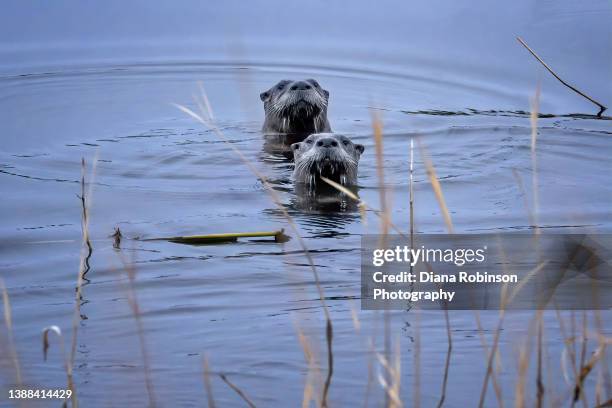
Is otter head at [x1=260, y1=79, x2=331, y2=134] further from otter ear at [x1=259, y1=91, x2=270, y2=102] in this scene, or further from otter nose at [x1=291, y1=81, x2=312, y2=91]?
otter ear at [x1=259, y1=91, x2=270, y2=102]

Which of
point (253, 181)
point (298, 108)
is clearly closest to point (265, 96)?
point (298, 108)

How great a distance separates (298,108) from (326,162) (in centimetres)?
250


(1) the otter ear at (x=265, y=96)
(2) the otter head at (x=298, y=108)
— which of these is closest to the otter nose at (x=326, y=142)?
(2) the otter head at (x=298, y=108)

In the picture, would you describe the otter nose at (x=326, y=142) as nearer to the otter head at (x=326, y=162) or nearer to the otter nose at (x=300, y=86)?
the otter head at (x=326, y=162)

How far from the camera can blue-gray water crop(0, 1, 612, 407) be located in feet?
16.9

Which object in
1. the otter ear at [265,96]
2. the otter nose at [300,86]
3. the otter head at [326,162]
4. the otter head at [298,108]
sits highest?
the otter ear at [265,96]

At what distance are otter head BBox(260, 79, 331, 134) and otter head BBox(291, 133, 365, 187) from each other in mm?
1963

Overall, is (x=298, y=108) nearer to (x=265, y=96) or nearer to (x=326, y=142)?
(x=265, y=96)

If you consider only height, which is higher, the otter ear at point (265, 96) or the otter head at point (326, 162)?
the otter ear at point (265, 96)

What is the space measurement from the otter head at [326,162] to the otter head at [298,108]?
1.96 m

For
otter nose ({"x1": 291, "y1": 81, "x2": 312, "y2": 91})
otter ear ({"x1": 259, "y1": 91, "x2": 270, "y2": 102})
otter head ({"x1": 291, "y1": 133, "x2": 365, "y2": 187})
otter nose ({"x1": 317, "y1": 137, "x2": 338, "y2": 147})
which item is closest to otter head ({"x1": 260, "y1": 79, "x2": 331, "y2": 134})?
otter nose ({"x1": 291, "y1": 81, "x2": 312, "y2": 91})

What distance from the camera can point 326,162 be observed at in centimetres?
884

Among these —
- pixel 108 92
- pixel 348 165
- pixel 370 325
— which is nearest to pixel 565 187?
pixel 348 165

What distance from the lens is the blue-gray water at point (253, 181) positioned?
514 centimetres
